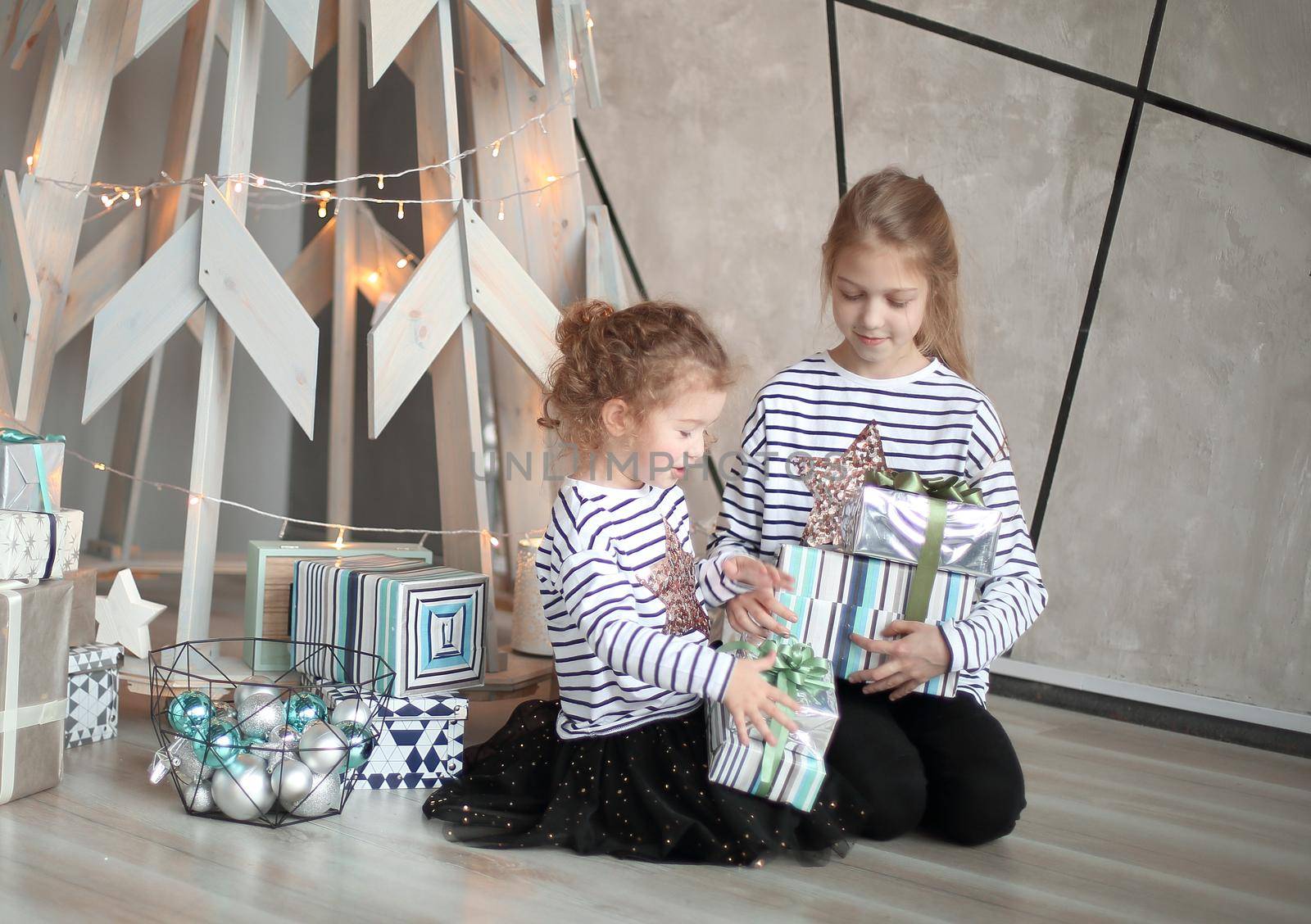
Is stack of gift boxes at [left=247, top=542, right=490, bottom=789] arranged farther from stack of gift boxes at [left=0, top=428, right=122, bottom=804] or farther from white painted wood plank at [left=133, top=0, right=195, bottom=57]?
white painted wood plank at [left=133, top=0, right=195, bottom=57]

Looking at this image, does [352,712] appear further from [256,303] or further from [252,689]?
[256,303]

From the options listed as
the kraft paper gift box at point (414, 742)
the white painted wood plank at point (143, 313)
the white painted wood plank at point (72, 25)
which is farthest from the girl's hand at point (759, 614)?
the white painted wood plank at point (72, 25)

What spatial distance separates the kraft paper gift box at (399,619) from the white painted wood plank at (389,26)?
0.77m

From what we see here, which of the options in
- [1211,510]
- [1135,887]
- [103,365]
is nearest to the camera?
[1135,887]

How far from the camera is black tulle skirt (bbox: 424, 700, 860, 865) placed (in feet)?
4.48

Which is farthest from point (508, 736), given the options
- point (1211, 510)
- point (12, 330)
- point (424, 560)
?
point (1211, 510)

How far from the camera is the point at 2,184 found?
6.08 ft

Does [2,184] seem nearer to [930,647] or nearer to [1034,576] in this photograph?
[930,647]

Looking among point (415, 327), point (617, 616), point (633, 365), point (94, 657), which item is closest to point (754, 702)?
point (617, 616)

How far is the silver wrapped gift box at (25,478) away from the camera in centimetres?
152

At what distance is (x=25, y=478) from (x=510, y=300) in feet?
2.54

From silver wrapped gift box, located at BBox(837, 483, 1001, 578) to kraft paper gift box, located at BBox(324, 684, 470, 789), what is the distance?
0.61 metres

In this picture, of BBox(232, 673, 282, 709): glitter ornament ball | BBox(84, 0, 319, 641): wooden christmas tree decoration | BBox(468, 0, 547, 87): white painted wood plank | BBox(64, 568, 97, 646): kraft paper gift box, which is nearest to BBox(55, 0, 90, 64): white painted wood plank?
BBox(84, 0, 319, 641): wooden christmas tree decoration

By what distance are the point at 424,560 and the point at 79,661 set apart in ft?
1.72
